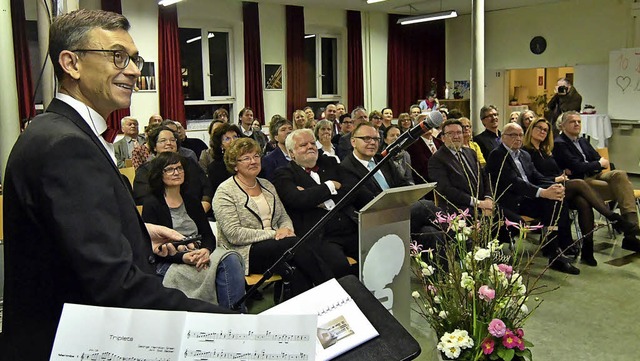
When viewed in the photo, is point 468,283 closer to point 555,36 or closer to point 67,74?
point 67,74

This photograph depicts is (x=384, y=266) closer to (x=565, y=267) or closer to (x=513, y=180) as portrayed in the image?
(x=513, y=180)

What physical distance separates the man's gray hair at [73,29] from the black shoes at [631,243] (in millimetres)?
4700

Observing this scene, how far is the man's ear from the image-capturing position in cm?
114

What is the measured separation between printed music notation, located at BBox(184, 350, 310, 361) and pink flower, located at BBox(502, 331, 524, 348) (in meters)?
1.19

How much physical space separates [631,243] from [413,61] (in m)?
7.28

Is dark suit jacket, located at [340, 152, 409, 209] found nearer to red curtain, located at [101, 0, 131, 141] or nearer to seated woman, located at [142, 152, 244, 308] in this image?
seated woman, located at [142, 152, 244, 308]

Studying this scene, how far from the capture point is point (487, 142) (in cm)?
566

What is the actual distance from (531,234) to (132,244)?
4.73 metres

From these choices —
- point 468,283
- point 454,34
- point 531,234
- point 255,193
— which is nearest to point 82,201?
point 468,283

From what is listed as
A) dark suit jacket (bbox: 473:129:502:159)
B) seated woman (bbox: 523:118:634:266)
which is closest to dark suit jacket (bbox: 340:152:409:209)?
seated woman (bbox: 523:118:634:266)

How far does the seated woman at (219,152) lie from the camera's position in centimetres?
455

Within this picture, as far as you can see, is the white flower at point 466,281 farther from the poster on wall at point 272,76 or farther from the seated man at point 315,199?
the poster on wall at point 272,76

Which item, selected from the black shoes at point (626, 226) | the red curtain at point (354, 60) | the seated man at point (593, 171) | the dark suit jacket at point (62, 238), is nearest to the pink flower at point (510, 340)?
the dark suit jacket at point (62, 238)

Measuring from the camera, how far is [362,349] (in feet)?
3.56
